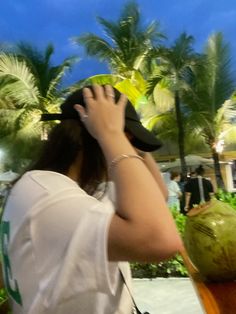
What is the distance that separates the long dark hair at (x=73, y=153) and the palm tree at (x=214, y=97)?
1605 cm

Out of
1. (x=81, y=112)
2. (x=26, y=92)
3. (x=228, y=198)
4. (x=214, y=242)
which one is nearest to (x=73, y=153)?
(x=81, y=112)

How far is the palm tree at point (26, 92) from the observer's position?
1680cm

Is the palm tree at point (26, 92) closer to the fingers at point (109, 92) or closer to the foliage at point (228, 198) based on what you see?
the foliage at point (228, 198)

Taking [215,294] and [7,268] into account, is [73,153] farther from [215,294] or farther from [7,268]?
[215,294]

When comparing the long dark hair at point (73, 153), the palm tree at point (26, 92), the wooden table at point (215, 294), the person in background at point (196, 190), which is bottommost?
the person in background at point (196, 190)

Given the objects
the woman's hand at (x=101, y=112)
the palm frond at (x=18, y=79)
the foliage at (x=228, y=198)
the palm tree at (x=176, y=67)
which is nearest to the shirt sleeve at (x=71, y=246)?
the woman's hand at (x=101, y=112)

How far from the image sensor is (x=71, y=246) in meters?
0.90

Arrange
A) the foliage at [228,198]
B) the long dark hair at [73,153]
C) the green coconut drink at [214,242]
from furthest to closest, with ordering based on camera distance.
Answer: the foliage at [228,198] → the green coconut drink at [214,242] → the long dark hair at [73,153]

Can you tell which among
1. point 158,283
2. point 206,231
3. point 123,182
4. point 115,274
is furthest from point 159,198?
point 158,283

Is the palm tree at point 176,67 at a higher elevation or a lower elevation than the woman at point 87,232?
higher

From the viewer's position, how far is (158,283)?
189 inches

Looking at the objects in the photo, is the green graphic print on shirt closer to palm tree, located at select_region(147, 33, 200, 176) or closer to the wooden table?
the wooden table

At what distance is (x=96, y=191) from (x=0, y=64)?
16262 millimetres

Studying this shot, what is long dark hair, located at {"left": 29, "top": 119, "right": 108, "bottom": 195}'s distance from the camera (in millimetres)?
1116
